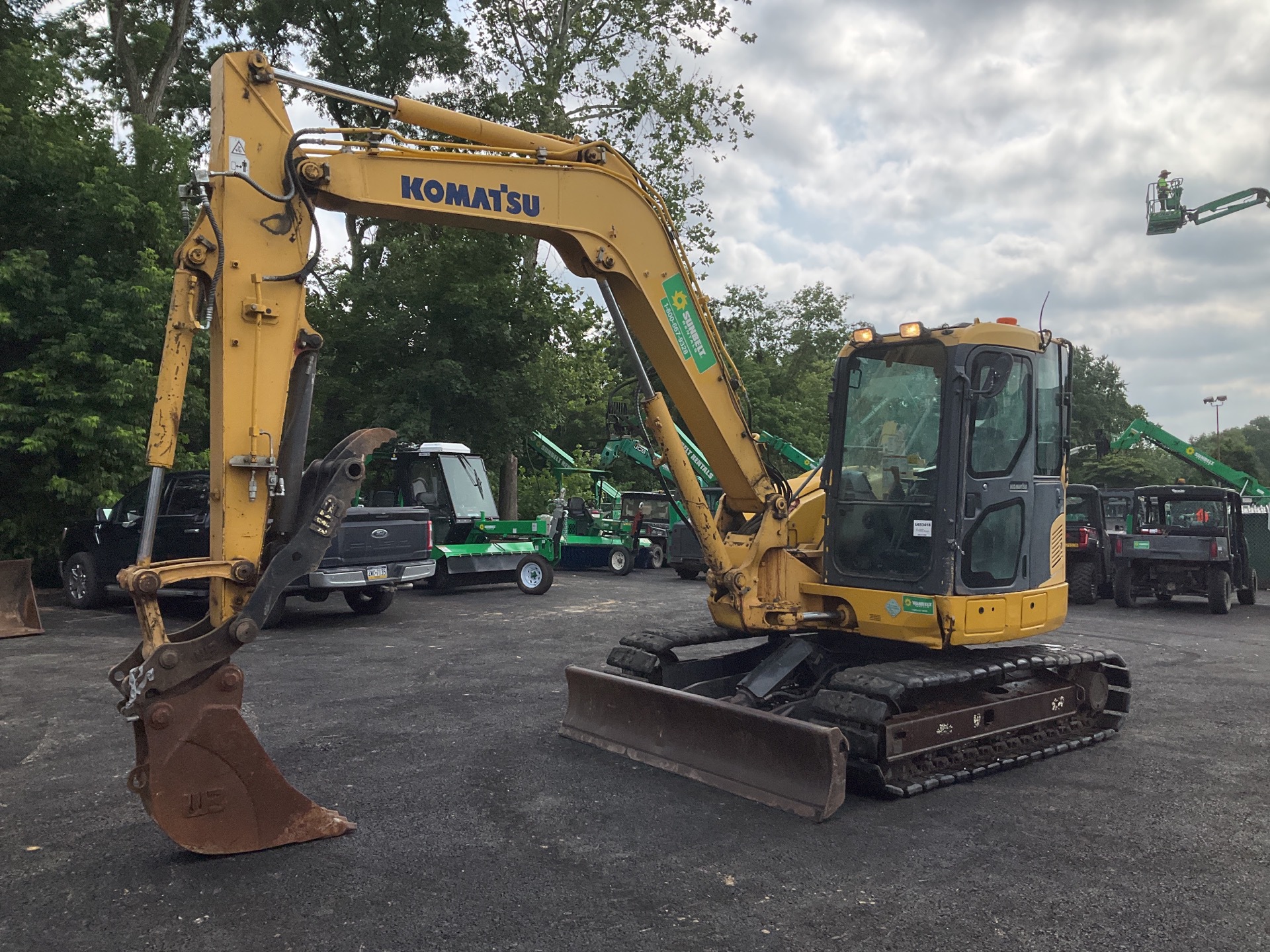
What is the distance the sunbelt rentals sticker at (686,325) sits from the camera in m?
6.63

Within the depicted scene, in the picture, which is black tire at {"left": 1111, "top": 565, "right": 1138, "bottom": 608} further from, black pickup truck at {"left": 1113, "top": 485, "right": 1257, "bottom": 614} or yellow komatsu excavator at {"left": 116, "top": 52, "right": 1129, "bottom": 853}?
yellow komatsu excavator at {"left": 116, "top": 52, "right": 1129, "bottom": 853}

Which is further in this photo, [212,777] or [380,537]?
[380,537]

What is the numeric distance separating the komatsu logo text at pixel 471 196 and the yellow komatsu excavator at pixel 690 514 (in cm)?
2

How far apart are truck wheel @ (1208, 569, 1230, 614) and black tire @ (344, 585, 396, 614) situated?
12.9m

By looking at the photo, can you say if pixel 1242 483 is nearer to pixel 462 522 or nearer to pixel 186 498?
pixel 462 522

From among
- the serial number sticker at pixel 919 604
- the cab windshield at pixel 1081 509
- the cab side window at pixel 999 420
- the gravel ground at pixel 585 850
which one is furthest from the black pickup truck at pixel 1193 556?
the serial number sticker at pixel 919 604

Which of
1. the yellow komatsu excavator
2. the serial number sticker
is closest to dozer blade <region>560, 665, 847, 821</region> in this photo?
the yellow komatsu excavator

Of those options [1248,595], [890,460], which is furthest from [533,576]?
[1248,595]

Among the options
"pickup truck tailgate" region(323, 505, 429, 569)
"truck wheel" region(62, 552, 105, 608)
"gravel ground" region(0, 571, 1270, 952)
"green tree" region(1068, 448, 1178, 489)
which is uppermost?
"green tree" region(1068, 448, 1178, 489)

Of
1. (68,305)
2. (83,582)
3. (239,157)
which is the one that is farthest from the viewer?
(68,305)

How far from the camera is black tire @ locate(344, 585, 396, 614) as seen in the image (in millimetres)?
13391

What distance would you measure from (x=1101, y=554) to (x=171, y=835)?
16.6m

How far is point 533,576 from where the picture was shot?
15992 mm

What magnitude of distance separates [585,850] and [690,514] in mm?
2567
